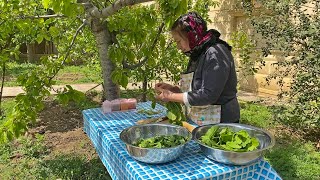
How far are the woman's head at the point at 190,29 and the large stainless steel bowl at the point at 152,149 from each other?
65cm

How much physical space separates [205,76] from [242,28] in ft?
20.9

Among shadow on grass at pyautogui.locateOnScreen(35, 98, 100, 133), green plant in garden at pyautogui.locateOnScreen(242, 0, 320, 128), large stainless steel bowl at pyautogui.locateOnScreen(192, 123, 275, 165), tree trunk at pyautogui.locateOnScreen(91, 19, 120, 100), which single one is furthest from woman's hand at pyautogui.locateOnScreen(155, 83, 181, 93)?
shadow on grass at pyautogui.locateOnScreen(35, 98, 100, 133)

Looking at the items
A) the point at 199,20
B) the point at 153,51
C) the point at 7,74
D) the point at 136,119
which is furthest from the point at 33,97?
the point at 7,74

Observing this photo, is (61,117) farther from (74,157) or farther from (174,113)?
(174,113)

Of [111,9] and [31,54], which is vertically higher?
[111,9]

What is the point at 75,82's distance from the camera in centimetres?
954

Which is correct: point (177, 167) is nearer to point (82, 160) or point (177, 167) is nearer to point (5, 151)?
point (82, 160)

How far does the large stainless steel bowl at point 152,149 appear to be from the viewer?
66.8 inches

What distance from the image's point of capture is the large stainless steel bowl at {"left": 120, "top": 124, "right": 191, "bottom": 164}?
1.70 metres

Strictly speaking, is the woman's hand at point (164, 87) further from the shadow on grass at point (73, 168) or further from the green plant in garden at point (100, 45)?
the shadow on grass at point (73, 168)

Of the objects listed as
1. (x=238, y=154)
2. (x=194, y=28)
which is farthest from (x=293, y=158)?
(x=238, y=154)

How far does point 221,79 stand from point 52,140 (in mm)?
3498

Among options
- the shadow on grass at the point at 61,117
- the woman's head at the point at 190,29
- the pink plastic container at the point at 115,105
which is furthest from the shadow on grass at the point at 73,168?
the woman's head at the point at 190,29

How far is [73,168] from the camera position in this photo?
3.78 metres
